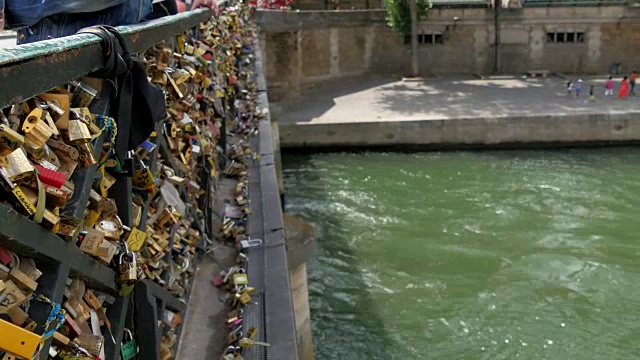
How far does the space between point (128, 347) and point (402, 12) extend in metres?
21.7

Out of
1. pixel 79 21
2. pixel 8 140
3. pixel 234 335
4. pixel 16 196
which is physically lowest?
pixel 234 335

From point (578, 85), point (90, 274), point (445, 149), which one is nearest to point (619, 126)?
point (578, 85)

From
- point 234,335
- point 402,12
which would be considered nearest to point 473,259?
point 234,335

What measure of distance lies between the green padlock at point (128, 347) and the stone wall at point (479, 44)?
68.6 feet

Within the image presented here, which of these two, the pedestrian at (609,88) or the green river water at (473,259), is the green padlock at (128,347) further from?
the pedestrian at (609,88)

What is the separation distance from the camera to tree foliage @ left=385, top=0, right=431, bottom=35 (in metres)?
22.9

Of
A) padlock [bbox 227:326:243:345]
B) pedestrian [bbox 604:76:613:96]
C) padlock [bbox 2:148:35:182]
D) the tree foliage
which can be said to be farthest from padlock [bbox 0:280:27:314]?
the tree foliage

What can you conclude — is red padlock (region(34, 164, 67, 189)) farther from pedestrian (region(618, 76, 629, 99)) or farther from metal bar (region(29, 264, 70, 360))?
pedestrian (region(618, 76, 629, 99))

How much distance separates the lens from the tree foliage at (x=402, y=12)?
22.9 meters

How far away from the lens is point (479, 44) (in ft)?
80.2

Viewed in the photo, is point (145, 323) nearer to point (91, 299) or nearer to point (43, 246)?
point (91, 299)

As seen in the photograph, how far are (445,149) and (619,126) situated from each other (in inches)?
178

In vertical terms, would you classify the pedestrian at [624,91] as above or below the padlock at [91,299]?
below

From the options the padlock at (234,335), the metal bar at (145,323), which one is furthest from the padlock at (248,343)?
the metal bar at (145,323)
